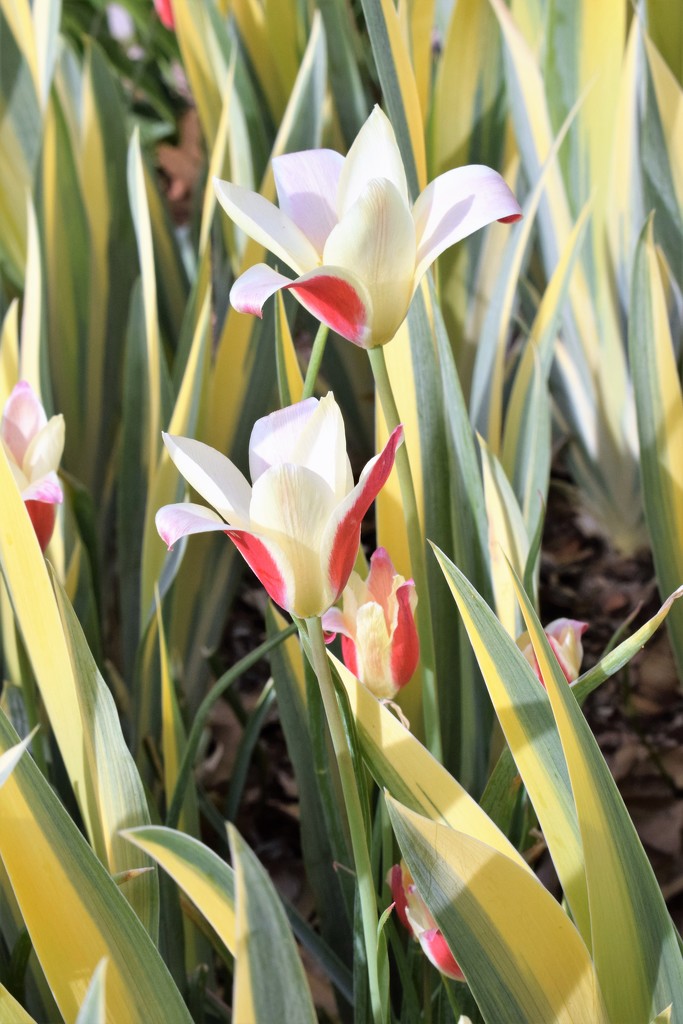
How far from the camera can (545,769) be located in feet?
1.38

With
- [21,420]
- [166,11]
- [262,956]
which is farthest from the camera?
[166,11]

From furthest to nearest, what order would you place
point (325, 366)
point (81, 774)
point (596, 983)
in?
point (325, 366), point (81, 774), point (596, 983)

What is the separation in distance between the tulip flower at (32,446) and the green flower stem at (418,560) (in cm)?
18

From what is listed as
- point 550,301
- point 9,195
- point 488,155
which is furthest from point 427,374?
point 9,195

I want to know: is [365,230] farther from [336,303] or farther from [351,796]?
[351,796]

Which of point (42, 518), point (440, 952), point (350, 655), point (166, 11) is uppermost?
point (166, 11)

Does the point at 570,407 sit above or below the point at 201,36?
below

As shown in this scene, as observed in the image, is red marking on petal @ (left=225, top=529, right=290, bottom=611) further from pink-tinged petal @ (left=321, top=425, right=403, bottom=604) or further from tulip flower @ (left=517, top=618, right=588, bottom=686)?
tulip flower @ (left=517, top=618, right=588, bottom=686)

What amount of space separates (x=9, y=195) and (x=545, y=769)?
0.81 m

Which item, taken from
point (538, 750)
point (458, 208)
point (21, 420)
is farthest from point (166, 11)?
point (538, 750)

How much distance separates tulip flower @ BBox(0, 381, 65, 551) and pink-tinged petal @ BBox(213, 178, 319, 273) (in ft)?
0.52

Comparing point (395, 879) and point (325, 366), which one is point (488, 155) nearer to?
point (325, 366)

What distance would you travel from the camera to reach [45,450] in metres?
0.50

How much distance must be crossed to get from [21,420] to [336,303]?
0.23 metres
